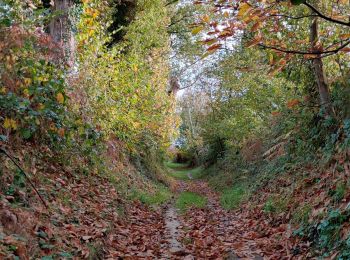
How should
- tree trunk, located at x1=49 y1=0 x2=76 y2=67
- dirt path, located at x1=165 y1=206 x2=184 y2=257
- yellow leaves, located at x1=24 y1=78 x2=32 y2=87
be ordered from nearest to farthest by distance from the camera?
yellow leaves, located at x1=24 y1=78 x2=32 y2=87
dirt path, located at x1=165 y1=206 x2=184 y2=257
tree trunk, located at x1=49 y1=0 x2=76 y2=67

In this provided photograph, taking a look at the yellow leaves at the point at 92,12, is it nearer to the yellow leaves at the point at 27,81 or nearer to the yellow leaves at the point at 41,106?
the yellow leaves at the point at 27,81

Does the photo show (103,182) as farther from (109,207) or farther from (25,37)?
(25,37)

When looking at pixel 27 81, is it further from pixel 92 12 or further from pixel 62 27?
pixel 62 27

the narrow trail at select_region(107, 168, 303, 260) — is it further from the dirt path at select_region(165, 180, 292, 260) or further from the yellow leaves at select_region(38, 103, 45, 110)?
the yellow leaves at select_region(38, 103, 45, 110)

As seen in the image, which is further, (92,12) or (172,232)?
(92,12)

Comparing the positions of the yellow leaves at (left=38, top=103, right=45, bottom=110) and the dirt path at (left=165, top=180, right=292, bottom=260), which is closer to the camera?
the yellow leaves at (left=38, top=103, right=45, bottom=110)

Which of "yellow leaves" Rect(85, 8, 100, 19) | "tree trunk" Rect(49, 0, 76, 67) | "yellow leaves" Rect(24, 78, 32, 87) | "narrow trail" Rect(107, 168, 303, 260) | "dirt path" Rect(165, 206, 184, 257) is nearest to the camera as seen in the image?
"yellow leaves" Rect(24, 78, 32, 87)

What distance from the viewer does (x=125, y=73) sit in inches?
415

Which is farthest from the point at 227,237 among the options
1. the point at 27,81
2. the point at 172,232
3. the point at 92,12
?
the point at 92,12

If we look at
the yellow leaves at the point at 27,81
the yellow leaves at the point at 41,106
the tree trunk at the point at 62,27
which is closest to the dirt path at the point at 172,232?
the yellow leaves at the point at 41,106

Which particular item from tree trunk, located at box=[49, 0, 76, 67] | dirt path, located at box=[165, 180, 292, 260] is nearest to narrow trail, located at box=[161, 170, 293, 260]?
dirt path, located at box=[165, 180, 292, 260]

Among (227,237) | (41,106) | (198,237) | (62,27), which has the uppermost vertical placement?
(62,27)

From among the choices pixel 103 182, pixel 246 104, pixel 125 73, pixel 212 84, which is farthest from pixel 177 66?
pixel 103 182

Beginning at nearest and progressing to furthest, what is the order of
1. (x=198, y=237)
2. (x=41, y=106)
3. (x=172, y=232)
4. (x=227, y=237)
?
(x=41, y=106)
(x=198, y=237)
(x=227, y=237)
(x=172, y=232)
